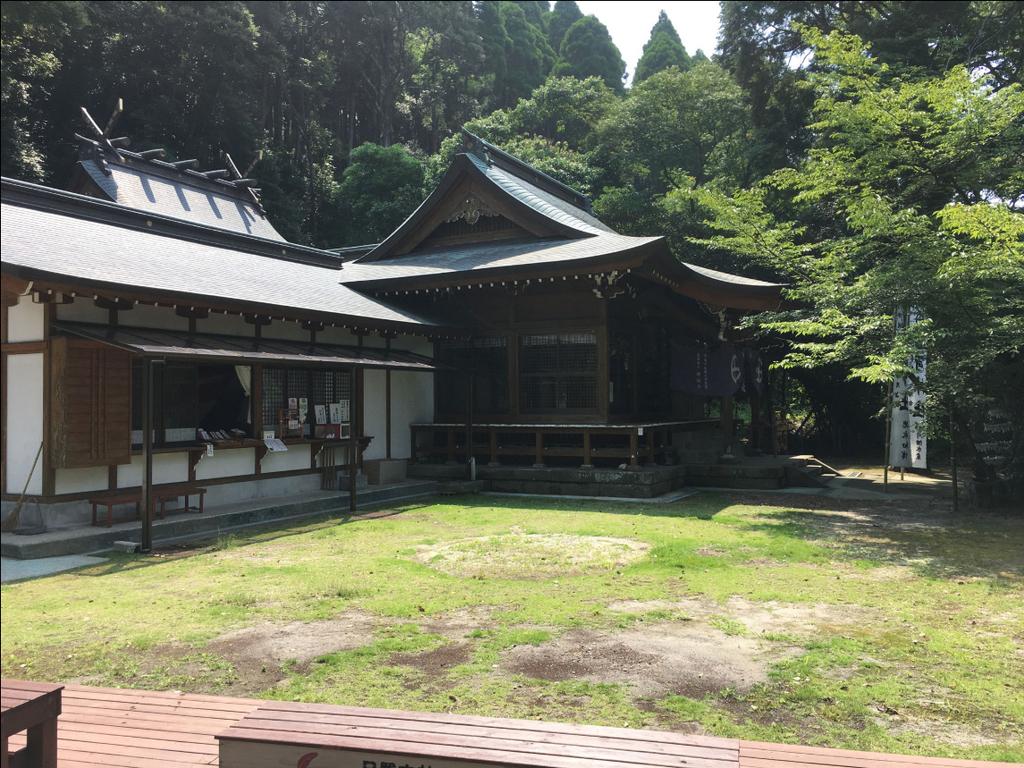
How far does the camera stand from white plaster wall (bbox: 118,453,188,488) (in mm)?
9281

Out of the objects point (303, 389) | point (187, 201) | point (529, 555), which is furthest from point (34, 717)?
point (187, 201)

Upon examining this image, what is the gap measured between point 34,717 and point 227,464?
9.05 meters

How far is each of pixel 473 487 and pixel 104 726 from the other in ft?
35.2

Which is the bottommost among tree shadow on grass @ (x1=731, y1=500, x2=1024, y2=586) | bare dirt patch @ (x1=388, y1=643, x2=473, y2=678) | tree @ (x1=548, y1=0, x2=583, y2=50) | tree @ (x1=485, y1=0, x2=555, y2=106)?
tree shadow on grass @ (x1=731, y1=500, x2=1024, y2=586)

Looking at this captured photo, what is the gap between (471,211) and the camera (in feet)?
56.6

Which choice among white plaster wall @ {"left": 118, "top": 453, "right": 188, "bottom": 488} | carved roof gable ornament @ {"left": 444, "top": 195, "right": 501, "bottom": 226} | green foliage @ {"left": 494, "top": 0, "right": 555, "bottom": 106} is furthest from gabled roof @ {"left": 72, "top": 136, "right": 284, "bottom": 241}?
green foliage @ {"left": 494, "top": 0, "right": 555, "bottom": 106}

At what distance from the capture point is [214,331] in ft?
36.0

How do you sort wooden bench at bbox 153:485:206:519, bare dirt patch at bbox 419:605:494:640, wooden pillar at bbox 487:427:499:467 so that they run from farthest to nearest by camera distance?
wooden pillar at bbox 487:427:499:467, wooden bench at bbox 153:485:206:519, bare dirt patch at bbox 419:605:494:640

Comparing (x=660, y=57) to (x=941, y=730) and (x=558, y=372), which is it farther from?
(x=941, y=730)

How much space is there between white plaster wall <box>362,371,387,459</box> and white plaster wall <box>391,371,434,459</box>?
0.29 meters

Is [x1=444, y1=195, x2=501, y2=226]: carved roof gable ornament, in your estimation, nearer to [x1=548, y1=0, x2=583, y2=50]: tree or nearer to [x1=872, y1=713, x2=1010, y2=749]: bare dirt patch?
[x1=872, y1=713, x2=1010, y2=749]: bare dirt patch

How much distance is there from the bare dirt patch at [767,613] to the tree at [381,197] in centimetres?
2671

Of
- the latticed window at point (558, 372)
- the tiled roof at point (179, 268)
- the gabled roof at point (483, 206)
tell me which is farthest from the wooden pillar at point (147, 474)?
the gabled roof at point (483, 206)

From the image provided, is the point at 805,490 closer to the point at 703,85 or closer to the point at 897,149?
the point at 897,149
